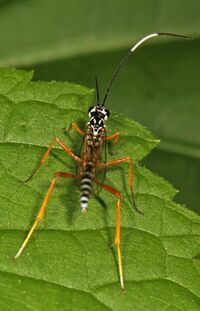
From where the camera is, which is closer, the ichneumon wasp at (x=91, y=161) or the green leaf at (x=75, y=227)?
the green leaf at (x=75, y=227)

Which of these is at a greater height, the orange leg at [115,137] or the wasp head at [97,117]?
the wasp head at [97,117]

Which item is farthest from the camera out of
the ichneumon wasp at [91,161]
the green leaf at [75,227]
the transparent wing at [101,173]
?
the transparent wing at [101,173]

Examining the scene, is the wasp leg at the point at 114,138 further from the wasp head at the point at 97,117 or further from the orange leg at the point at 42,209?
the orange leg at the point at 42,209

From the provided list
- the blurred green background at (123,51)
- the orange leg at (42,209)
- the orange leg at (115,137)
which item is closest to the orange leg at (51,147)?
the orange leg at (42,209)

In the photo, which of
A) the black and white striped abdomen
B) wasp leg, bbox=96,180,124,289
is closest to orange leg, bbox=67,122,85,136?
the black and white striped abdomen

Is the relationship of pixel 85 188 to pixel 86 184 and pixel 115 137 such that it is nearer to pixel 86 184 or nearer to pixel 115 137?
pixel 86 184

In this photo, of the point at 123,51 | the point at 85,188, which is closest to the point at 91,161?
the point at 85,188

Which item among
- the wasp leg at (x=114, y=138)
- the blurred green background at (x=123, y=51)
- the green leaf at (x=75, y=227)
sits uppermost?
the blurred green background at (x=123, y=51)

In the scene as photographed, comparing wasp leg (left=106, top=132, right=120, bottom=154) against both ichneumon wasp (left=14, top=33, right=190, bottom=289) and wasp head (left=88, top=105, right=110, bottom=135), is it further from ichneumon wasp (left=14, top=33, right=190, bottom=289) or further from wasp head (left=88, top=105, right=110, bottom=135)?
wasp head (left=88, top=105, right=110, bottom=135)

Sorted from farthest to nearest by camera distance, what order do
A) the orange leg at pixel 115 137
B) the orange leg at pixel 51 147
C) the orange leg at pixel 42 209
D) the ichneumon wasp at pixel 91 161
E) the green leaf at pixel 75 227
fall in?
1. the orange leg at pixel 115 137
2. the orange leg at pixel 51 147
3. the ichneumon wasp at pixel 91 161
4. the orange leg at pixel 42 209
5. the green leaf at pixel 75 227
